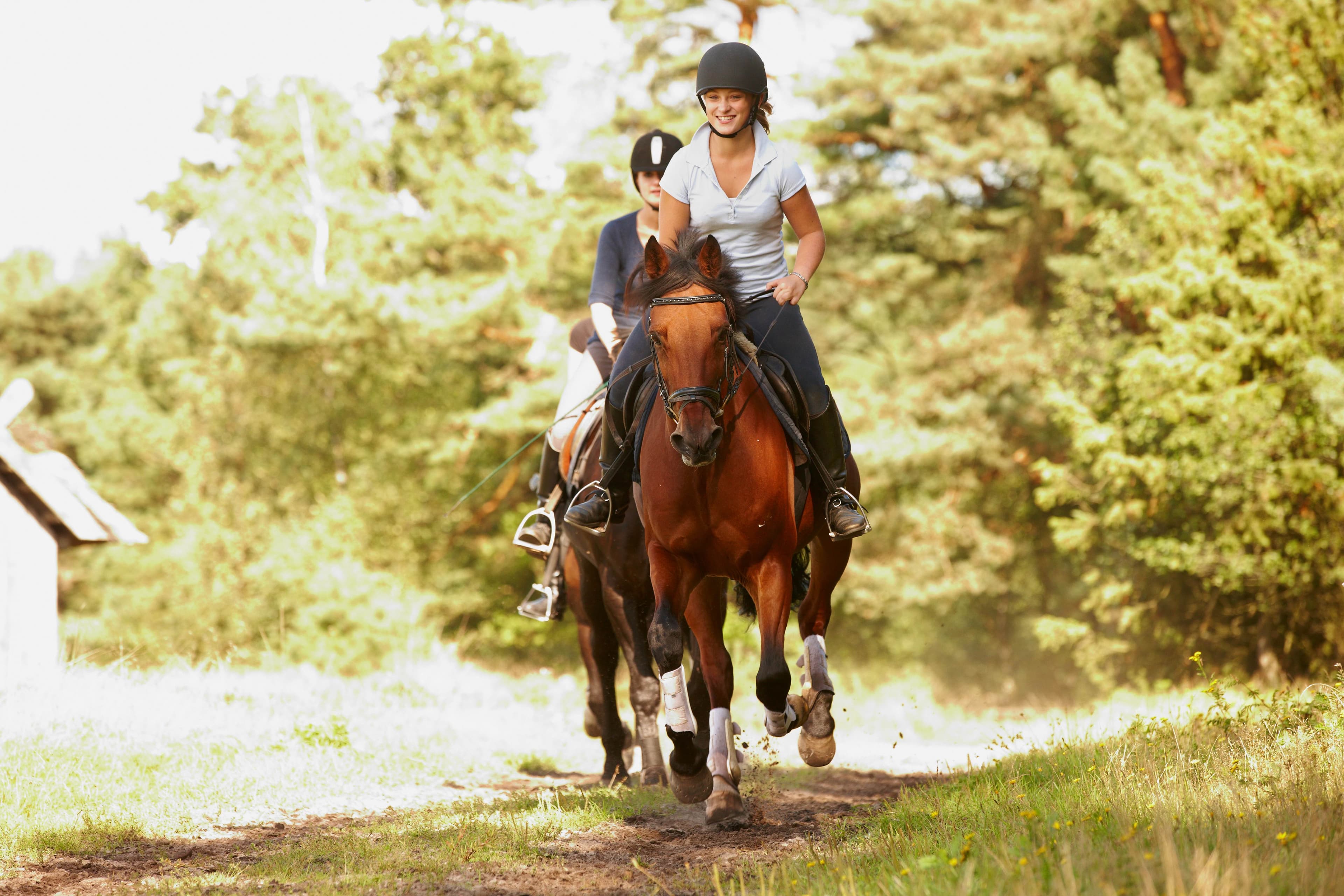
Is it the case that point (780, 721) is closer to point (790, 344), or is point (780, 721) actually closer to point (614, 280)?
point (790, 344)

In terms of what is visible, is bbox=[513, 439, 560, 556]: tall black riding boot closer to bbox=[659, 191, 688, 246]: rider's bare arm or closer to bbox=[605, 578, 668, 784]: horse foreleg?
bbox=[605, 578, 668, 784]: horse foreleg

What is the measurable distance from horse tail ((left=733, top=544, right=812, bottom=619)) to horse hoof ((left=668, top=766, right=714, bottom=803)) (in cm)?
102

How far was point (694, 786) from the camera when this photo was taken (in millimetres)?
5898

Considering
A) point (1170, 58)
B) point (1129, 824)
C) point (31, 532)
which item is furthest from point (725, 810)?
point (1170, 58)

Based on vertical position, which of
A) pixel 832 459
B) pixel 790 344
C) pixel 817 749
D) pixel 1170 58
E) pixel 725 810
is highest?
pixel 1170 58

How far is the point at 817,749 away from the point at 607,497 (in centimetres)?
177

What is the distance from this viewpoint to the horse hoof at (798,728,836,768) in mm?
5945

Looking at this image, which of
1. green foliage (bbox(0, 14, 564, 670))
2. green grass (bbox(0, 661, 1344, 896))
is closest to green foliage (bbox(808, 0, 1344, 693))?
green foliage (bbox(0, 14, 564, 670))

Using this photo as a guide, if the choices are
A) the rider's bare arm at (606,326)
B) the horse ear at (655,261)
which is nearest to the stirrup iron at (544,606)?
the rider's bare arm at (606,326)

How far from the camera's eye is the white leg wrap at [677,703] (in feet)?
19.0

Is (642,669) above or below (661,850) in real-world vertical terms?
above

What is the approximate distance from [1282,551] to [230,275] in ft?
78.1

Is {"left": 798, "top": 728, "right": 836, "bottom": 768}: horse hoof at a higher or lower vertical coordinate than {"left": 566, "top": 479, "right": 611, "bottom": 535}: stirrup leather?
lower

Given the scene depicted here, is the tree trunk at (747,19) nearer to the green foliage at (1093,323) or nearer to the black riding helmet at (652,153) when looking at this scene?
the green foliage at (1093,323)
